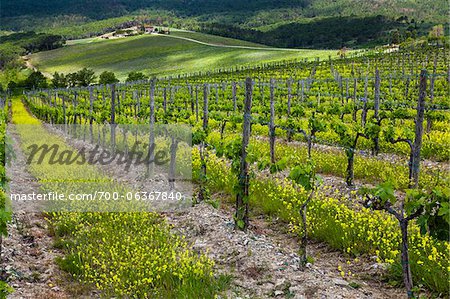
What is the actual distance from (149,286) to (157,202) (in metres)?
4.97

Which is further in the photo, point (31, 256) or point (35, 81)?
point (35, 81)

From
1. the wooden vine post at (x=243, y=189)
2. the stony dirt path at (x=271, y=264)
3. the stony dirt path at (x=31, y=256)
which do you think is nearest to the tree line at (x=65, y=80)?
the stony dirt path at (x=31, y=256)

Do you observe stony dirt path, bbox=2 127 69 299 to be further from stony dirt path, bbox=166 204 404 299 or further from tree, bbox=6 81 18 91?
tree, bbox=6 81 18 91

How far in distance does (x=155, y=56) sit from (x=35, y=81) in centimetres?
3809

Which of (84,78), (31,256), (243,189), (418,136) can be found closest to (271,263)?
(243,189)

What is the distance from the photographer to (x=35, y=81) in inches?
3625

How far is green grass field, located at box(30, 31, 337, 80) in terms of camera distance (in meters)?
105

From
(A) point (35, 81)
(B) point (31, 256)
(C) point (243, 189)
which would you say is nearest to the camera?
(B) point (31, 256)

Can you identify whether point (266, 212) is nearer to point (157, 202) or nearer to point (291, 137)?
point (157, 202)

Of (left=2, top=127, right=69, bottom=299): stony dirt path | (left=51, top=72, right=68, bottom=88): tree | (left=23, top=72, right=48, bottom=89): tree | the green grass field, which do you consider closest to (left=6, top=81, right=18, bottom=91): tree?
(left=23, top=72, right=48, bottom=89): tree

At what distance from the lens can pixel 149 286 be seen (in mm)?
7371

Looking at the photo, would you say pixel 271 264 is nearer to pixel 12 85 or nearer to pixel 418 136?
pixel 418 136

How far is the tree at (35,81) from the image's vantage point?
9000 cm

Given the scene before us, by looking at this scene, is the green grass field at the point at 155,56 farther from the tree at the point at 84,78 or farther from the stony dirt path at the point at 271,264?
the stony dirt path at the point at 271,264
